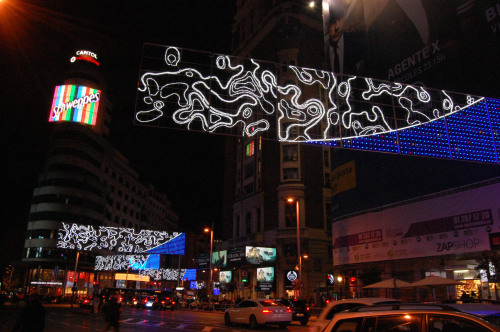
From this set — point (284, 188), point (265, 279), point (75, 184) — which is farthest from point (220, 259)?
point (75, 184)

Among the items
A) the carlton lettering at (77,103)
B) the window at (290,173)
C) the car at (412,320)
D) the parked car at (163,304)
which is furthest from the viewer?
the carlton lettering at (77,103)

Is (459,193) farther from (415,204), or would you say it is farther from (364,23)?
(364,23)

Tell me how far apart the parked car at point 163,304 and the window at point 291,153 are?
26700 millimetres

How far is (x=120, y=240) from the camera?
5269 cm

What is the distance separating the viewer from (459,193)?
27609 millimetres

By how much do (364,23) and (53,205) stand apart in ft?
233

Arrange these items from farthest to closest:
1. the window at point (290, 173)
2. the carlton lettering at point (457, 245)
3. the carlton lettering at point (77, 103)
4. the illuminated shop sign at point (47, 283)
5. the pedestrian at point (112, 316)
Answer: the carlton lettering at point (77, 103)
the illuminated shop sign at point (47, 283)
the window at point (290, 173)
the carlton lettering at point (457, 245)
the pedestrian at point (112, 316)

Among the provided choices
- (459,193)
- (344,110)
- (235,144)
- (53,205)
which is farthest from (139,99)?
(53,205)

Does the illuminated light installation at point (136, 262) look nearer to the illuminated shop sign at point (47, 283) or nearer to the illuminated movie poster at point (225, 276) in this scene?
the illuminated movie poster at point (225, 276)

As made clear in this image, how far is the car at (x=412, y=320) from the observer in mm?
4004

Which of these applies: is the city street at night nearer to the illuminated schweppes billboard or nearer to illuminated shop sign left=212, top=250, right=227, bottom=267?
illuminated shop sign left=212, top=250, right=227, bottom=267

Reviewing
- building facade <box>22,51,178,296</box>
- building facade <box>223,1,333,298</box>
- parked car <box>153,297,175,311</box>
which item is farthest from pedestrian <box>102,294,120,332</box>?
building facade <box>22,51,178,296</box>

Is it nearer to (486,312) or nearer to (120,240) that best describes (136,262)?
(120,240)

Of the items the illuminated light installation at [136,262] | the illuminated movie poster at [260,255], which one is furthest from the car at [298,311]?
the illuminated light installation at [136,262]
